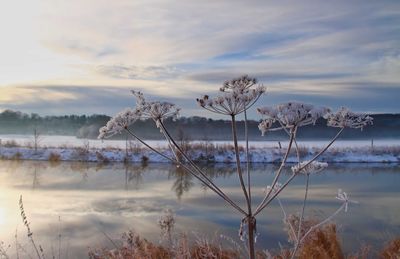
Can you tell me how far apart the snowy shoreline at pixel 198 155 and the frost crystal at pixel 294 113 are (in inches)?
1145

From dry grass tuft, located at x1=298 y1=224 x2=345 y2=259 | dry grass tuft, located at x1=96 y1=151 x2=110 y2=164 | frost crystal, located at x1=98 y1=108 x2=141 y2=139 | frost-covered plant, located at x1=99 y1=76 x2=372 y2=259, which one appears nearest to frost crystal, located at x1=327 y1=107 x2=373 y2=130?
frost-covered plant, located at x1=99 y1=76 x2=372 y2=259

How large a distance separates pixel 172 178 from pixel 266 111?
67.6ft

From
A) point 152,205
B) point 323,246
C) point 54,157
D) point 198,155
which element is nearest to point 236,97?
point 323,246

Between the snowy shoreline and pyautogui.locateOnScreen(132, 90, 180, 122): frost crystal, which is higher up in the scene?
pyautogui.locateOnScreen(132, 90, 180, 122): frost crystal

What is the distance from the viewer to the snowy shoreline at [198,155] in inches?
1289

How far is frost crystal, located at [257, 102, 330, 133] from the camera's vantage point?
9.45ft

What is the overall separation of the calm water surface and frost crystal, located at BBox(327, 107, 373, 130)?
13.9 ft

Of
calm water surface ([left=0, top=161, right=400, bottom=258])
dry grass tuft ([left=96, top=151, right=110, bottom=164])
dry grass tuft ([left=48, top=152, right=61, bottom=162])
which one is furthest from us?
dry grass tuft ([left=48, top=152, right=61, bottom=162])

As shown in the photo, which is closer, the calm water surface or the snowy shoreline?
the calm water surface

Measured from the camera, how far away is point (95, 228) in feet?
40.7

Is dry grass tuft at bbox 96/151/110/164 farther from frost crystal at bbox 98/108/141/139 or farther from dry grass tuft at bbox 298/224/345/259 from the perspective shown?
frost crystal at bbox 98/108/141/139

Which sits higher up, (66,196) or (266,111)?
(266,111)

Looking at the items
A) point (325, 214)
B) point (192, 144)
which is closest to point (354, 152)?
point (192, 144)

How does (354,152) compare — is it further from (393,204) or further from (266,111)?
(266,111)
